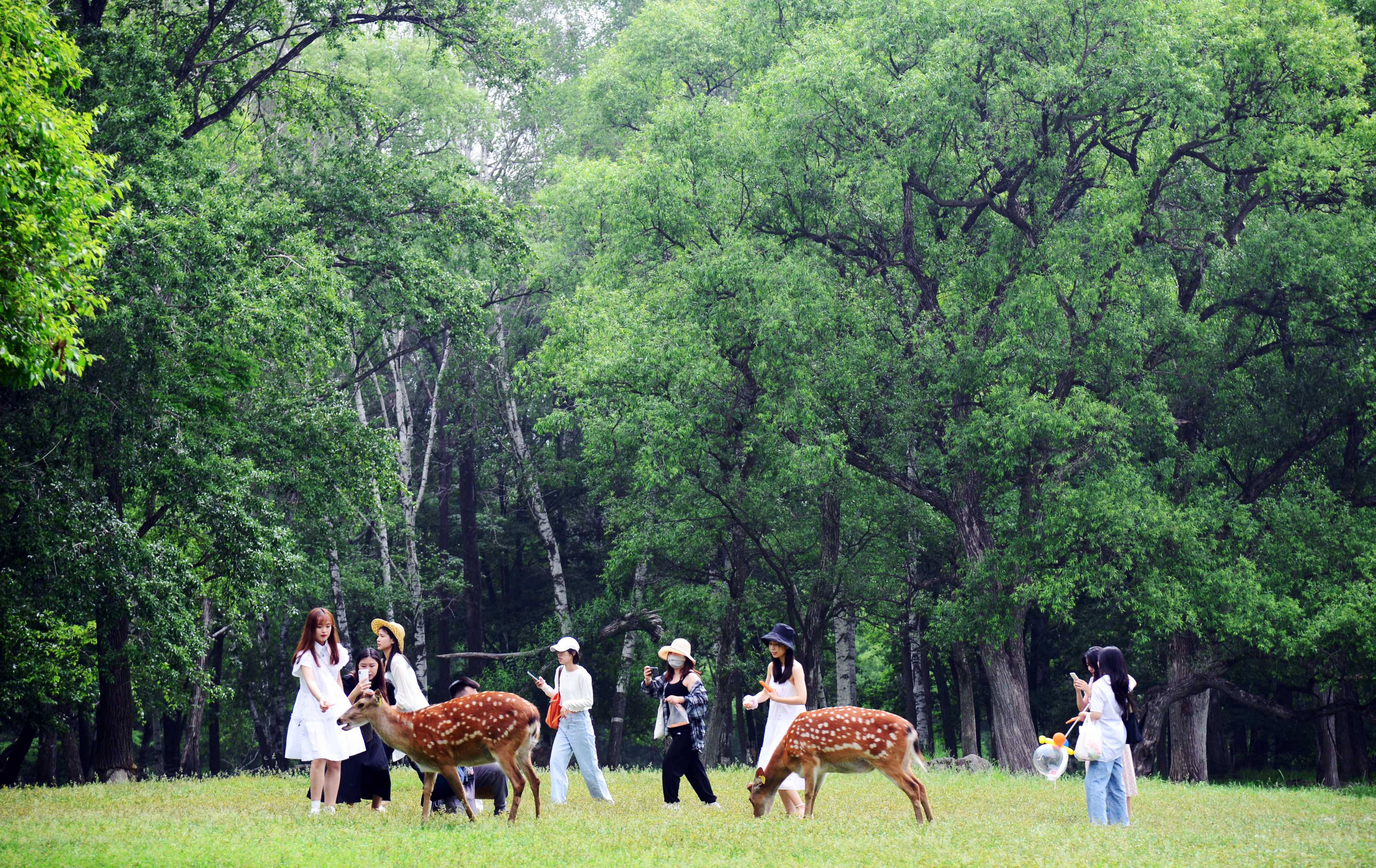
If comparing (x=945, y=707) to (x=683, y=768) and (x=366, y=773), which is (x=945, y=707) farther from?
(x=366, y=773)

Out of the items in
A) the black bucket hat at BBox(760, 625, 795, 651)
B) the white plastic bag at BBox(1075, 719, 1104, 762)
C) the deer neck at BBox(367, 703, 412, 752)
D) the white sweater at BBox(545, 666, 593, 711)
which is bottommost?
the white plastic bag at BBox(1075, 719, 1104, 762)

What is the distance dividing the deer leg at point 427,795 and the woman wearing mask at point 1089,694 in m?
6.26

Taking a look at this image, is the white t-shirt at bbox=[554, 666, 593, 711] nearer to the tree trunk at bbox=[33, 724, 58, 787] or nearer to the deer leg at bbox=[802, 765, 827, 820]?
the deer leg at bbox=[802, 765, 827, 820]

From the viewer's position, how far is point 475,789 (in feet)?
39.9

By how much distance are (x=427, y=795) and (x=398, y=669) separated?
1.45 metres

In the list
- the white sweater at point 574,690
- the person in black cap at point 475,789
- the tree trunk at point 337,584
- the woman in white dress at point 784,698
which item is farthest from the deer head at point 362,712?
the tree trunk at point 337,584

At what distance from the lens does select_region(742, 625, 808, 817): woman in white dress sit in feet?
37.8

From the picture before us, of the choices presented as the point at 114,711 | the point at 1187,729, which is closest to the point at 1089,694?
the point at 1187,729

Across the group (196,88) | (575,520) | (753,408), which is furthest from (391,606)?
(196,88)

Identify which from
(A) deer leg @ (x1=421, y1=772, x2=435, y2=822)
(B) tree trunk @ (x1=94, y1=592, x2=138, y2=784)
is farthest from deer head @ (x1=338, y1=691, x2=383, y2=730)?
(B) tree trunk @ (x1=94, y1=592, x2=138, y2=784)

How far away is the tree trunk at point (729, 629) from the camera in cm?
2570

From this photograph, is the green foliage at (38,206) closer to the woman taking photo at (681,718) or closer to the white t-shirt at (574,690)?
the white t-shirt at (574,690)

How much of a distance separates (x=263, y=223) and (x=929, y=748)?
24595mm

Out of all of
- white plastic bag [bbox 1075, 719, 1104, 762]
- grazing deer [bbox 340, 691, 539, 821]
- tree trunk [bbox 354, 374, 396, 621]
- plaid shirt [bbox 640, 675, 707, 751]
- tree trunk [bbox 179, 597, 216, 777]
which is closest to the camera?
grazing deer [bbox 340, 691, 539, 821]
